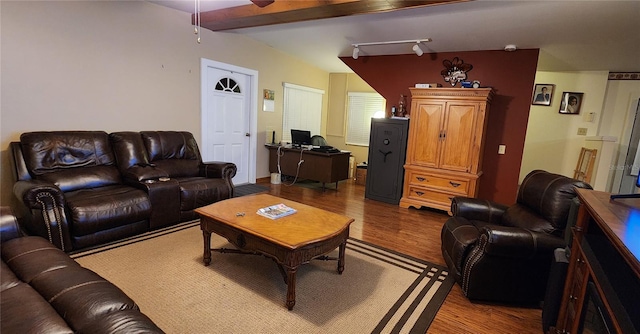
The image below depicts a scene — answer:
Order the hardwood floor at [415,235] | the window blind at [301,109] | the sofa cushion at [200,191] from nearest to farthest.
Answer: the hardwood floor at [415,235] < the sofa cushion at [200,191] < the window blind at [301,109]

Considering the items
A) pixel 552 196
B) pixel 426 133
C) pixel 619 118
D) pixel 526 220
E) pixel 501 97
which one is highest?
pixel 501 97

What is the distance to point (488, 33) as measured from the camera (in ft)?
12.6

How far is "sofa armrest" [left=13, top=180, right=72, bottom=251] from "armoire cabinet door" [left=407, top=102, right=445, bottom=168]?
13.3ft

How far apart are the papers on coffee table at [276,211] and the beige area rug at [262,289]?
466mm

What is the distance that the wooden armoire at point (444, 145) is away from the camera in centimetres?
414

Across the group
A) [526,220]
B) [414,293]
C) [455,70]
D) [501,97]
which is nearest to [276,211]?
[414,293]

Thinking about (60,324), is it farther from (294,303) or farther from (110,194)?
(110,194)

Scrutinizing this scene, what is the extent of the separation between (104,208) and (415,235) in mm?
3132

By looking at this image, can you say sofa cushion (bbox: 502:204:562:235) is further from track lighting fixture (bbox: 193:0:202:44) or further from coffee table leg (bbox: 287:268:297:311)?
track lighting fixture (bbox: 193:0:202:44)

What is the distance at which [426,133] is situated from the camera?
4449mm

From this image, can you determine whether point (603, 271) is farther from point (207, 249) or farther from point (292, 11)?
point (292, 11)

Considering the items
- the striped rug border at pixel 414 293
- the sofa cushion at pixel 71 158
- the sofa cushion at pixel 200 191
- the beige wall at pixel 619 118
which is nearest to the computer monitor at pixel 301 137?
the sofa cushion at pixel 200 191

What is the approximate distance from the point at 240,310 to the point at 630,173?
7.04 metres

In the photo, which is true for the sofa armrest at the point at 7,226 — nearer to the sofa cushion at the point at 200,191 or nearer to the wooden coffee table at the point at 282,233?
the wooden coffee table at the point at 282,233
